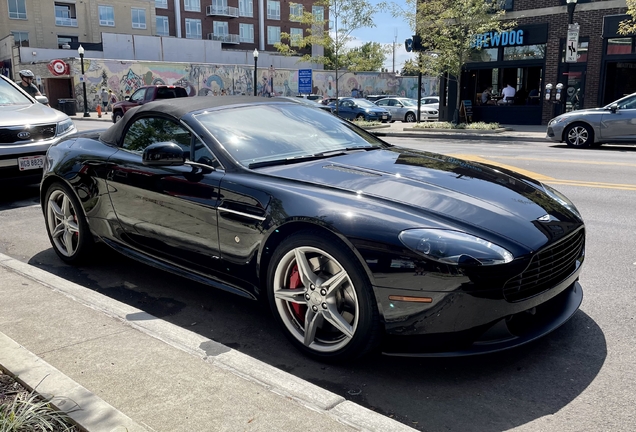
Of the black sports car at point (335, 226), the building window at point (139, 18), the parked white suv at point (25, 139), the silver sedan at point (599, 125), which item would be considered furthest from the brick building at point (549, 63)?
the building window at point (139, 18)

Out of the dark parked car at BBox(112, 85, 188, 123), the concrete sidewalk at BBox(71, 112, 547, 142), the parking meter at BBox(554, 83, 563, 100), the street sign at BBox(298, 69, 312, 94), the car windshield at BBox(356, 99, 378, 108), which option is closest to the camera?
the concrete sidewalk at BBox(71, 112, 547, 142)

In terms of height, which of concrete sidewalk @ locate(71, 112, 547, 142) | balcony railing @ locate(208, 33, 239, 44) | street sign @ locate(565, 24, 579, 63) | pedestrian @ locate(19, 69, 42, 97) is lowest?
concrete sidewalk @ locate(71, 112, 547, 142)

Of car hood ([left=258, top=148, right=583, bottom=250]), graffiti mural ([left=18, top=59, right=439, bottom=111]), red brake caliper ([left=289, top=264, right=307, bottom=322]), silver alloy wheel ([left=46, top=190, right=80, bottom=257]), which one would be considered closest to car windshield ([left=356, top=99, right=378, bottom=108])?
graffiti mural ([left=18, top=59, right=439, bottom=111])

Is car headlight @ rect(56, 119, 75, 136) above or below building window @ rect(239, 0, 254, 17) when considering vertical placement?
below

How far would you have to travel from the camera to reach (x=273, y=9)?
242ft

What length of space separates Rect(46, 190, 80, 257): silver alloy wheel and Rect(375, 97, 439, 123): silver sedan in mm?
27743

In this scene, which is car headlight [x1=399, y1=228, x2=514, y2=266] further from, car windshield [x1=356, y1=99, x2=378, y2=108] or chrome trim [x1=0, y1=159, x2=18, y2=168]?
car windshield [x1=356, y1=99, x2=378, y2=108]

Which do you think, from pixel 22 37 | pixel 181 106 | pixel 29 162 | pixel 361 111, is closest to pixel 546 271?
pixel 181 106

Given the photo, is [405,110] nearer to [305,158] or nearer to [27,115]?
[27,115]

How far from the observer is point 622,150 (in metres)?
14.6

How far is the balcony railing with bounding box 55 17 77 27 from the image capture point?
61.7 meters

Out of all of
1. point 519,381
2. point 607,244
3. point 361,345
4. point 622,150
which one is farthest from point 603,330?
point 622,150

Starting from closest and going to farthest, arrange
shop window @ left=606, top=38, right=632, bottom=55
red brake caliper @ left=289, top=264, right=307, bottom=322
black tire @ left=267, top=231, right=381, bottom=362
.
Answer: black tire @ left=267, top=231, right=381, bottom=362
red brake caliper @ left=289, top=264, right=307, bottom=322
shop window @ left=606, top=38, right=632, bottom=55

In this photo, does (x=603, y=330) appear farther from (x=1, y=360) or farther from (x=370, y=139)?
(x=1, y=360)
